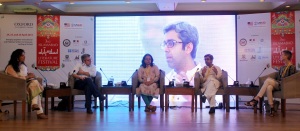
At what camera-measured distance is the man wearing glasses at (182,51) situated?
25.1 feet

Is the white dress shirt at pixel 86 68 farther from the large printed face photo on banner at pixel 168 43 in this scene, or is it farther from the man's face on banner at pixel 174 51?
the man's face on banner at pixel 174 51

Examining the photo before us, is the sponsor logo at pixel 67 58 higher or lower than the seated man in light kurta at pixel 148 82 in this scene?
higher

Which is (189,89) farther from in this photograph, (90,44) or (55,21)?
(55,21)

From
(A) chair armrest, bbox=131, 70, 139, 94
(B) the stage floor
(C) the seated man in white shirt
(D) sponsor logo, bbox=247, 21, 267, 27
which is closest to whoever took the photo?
(B) the stage floor

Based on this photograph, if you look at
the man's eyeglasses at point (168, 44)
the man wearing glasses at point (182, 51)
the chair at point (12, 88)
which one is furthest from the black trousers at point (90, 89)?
the man's eyeglasses at point (168, 44)

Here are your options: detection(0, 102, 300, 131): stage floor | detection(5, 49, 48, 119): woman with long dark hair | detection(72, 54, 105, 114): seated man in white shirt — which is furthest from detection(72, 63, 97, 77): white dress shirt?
detection(0, 102, 300, 131): stage floor

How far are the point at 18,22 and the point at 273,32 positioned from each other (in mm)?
6042

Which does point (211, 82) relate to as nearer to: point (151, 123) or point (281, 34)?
point (151, 123)

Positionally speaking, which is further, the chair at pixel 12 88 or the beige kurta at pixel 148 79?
the beige kurta at pixel 148 79

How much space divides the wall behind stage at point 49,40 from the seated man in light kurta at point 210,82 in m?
3.05

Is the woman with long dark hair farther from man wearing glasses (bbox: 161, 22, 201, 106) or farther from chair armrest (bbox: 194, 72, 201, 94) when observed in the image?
man wearing glasses (bbox: 161, 22, 201, 106)

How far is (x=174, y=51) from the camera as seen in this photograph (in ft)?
25.3

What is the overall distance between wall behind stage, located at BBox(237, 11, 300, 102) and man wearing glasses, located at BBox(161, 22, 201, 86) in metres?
1.09

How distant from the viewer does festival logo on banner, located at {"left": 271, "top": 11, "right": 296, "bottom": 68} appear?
736cm
